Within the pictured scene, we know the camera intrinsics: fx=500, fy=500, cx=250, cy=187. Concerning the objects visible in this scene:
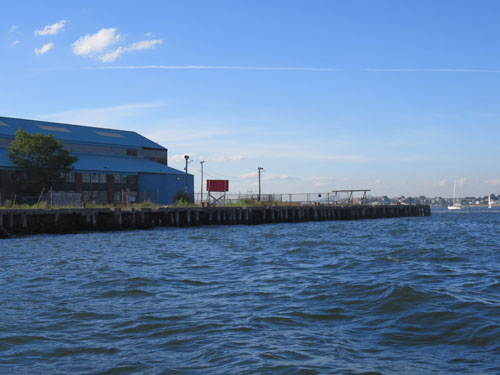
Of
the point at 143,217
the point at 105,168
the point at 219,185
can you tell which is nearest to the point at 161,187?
the point at 219,185

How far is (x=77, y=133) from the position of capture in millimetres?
64750

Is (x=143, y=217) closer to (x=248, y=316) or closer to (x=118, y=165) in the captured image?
(x=118, y=165)

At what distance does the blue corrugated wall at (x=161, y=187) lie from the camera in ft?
204

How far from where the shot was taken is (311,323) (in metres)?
9.49

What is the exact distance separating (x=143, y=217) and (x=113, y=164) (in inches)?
961

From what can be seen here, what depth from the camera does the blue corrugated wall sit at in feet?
204

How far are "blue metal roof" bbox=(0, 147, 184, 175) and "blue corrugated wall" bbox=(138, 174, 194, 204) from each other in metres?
0.82

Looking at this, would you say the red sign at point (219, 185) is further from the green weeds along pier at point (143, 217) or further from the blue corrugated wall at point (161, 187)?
the green weeds along pier at point (143, 217)

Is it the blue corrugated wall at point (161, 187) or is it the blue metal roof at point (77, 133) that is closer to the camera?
the blue metal roof at point (77, 133)

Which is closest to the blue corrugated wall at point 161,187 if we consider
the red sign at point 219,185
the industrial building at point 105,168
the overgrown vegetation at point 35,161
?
the industrial building at point 105,168

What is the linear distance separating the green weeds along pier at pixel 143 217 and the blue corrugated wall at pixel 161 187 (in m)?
13.4

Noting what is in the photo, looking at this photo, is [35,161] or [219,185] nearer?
[35,161]

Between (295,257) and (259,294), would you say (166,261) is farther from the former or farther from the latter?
(259,294)

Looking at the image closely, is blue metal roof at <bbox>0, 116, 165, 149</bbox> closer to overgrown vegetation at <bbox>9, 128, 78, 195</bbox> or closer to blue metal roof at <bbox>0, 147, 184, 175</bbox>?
blue metal roof at <bbox>0, 147, 184, 175</bbox>
